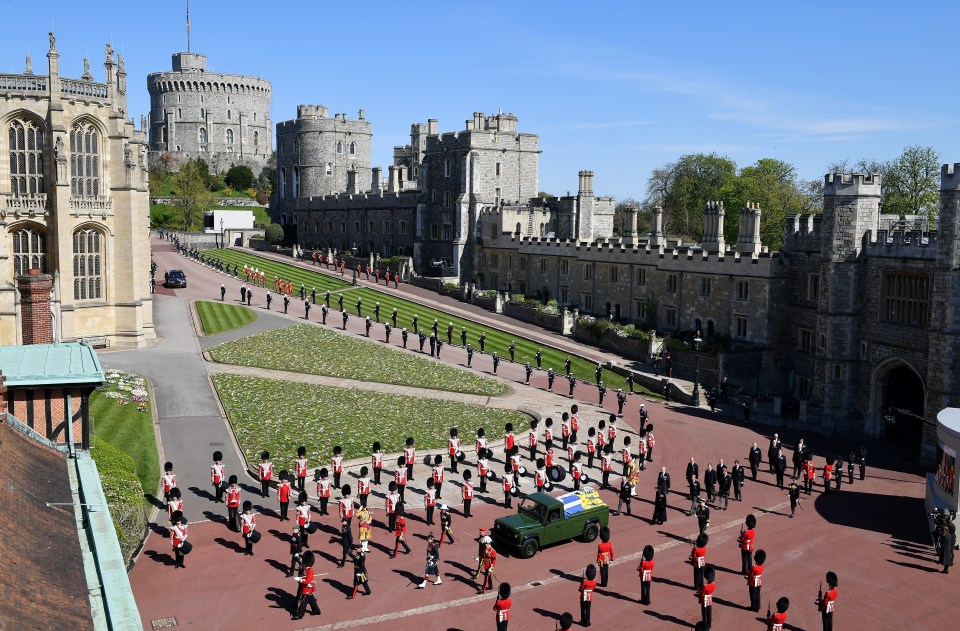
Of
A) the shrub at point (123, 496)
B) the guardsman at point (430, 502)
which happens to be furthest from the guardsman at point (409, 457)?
the shrub at point (123, 496)

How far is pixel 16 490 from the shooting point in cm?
1197

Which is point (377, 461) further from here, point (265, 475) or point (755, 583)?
point (755, 583)

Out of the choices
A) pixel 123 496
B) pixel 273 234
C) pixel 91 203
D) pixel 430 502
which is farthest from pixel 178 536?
pixel 273 234

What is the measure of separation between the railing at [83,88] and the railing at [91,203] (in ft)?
16.1

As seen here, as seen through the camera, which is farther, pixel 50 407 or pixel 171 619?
pixel 171 619

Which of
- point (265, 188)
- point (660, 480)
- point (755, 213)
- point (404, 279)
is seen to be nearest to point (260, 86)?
point (265, 188)

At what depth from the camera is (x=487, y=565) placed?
2016 cm

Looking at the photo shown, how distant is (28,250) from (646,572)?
3399 centimetres

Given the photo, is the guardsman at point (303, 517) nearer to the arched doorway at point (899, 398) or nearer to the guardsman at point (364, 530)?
the guardsman at point (364, 530)

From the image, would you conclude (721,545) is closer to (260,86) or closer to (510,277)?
(510,277)

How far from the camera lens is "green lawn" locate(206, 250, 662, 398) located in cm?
4834

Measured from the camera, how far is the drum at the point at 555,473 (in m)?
28.9

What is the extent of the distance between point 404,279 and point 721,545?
5280cm

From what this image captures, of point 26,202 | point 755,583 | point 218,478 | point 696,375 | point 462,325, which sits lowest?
point 755,583
